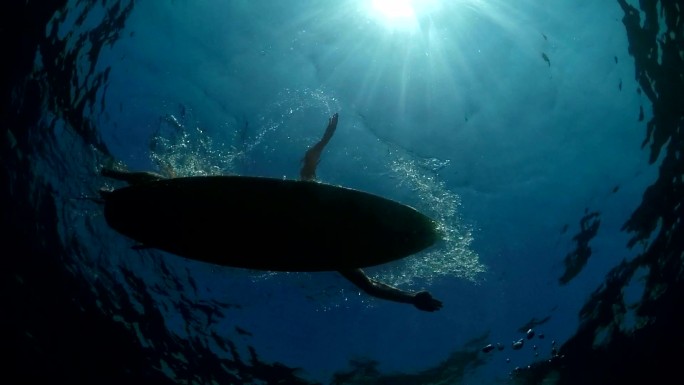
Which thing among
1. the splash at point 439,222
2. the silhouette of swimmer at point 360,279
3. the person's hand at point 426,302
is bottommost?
the person's hand at point 426,302

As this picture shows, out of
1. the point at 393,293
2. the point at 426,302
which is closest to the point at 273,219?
the point at 393,293

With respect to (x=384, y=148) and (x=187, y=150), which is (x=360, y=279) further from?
(x=187, y=150)

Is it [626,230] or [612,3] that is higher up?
[612,3]

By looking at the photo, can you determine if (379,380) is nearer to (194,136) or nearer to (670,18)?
(194,136)

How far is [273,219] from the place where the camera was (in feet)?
15.5

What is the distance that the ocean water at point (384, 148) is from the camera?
9.33 metres

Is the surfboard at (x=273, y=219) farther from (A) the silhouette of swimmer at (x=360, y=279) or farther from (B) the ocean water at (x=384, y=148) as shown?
(B) the ocean water at (x=384, y=148)

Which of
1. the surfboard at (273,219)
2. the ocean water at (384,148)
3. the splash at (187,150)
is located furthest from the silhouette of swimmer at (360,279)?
the splash at (187,150)

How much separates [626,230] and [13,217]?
1888 cm

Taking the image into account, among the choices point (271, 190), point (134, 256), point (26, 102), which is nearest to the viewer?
point (271, 190)

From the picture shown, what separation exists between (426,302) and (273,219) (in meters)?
2.02

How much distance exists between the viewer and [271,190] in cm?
454

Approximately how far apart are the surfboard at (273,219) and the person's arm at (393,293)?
0.51 metres

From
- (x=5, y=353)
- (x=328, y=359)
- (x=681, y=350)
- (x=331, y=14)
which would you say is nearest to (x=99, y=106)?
(x=331, y=14)
